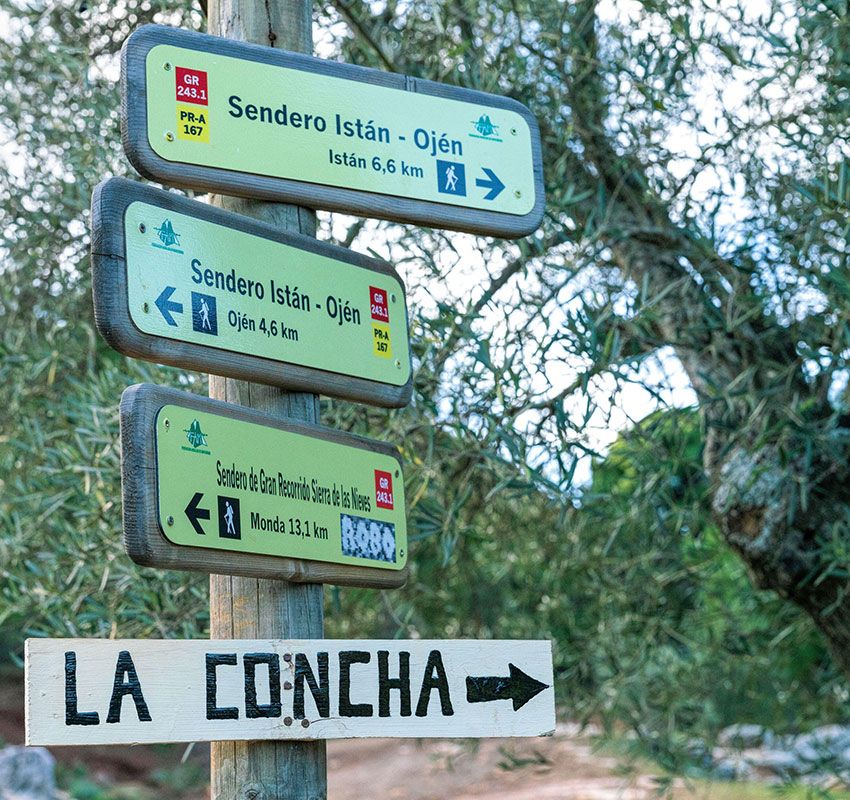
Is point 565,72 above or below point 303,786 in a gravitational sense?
above

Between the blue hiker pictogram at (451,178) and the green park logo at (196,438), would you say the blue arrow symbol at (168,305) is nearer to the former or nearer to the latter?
the green park logo at (196,438)

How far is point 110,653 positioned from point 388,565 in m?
0.67

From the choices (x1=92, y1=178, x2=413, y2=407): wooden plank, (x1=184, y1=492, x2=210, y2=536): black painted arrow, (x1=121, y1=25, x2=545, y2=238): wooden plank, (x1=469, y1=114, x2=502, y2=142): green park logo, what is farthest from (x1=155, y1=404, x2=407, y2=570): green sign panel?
(x1=469, y1=114, x2=502, y2=142): green park logo

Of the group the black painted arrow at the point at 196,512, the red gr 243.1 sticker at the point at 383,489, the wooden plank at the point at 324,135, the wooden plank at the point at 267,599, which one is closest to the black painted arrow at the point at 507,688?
the wooden plank at the point at 267,599

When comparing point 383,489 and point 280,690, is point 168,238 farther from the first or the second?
point 280,690

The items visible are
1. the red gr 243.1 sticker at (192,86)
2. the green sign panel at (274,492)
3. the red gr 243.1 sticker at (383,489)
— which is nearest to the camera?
the green sign panel at (274,492)

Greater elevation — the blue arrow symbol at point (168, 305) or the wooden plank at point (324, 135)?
the wooden plank at point (324, 135)

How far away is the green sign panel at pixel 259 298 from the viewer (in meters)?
2.08

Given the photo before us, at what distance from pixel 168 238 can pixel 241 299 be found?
0.19 meters

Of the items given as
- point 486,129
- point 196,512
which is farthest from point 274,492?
point 486,129

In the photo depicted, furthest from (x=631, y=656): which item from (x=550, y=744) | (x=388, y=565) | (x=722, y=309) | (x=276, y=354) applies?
(x=550, y=744)

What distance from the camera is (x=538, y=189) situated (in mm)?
2654

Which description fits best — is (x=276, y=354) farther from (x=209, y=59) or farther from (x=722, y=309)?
(x=722, y=309)

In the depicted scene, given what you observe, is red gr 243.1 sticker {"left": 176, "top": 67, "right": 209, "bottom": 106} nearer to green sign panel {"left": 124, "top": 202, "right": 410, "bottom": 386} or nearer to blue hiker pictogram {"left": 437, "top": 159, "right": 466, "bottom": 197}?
green sign panel {"left": 124, "top": 202, "right": 410, "bottom": 386}
